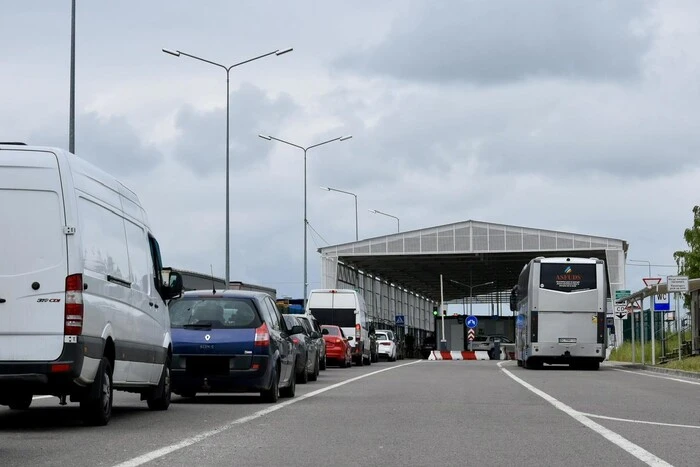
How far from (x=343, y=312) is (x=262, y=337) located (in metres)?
30.3

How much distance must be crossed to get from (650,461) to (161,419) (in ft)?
20.6

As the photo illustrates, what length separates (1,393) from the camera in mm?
13031

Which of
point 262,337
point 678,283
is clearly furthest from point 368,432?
point 678,283

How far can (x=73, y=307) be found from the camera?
12078 mm

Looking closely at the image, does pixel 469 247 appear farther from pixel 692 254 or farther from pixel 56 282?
pixel 56 282

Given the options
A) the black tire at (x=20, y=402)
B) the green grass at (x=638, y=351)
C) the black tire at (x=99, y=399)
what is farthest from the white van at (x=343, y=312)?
the black tire at (x=99, y=399)

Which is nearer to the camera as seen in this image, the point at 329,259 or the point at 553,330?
the point at 553,330

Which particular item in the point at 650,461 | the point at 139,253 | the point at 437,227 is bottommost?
the point at 650,461

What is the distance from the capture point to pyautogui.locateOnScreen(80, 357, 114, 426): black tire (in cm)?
1288

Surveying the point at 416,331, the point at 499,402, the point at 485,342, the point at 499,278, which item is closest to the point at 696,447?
the point at 499,402

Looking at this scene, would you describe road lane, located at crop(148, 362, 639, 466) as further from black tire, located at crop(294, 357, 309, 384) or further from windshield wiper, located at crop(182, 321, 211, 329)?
black tire, located at crop(294, 357, 309, 384)

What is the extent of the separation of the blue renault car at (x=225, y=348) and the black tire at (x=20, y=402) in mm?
2451

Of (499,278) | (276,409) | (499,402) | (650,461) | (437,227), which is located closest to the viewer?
(650,461)

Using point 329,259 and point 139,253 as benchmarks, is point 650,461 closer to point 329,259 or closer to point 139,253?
point 139,253
